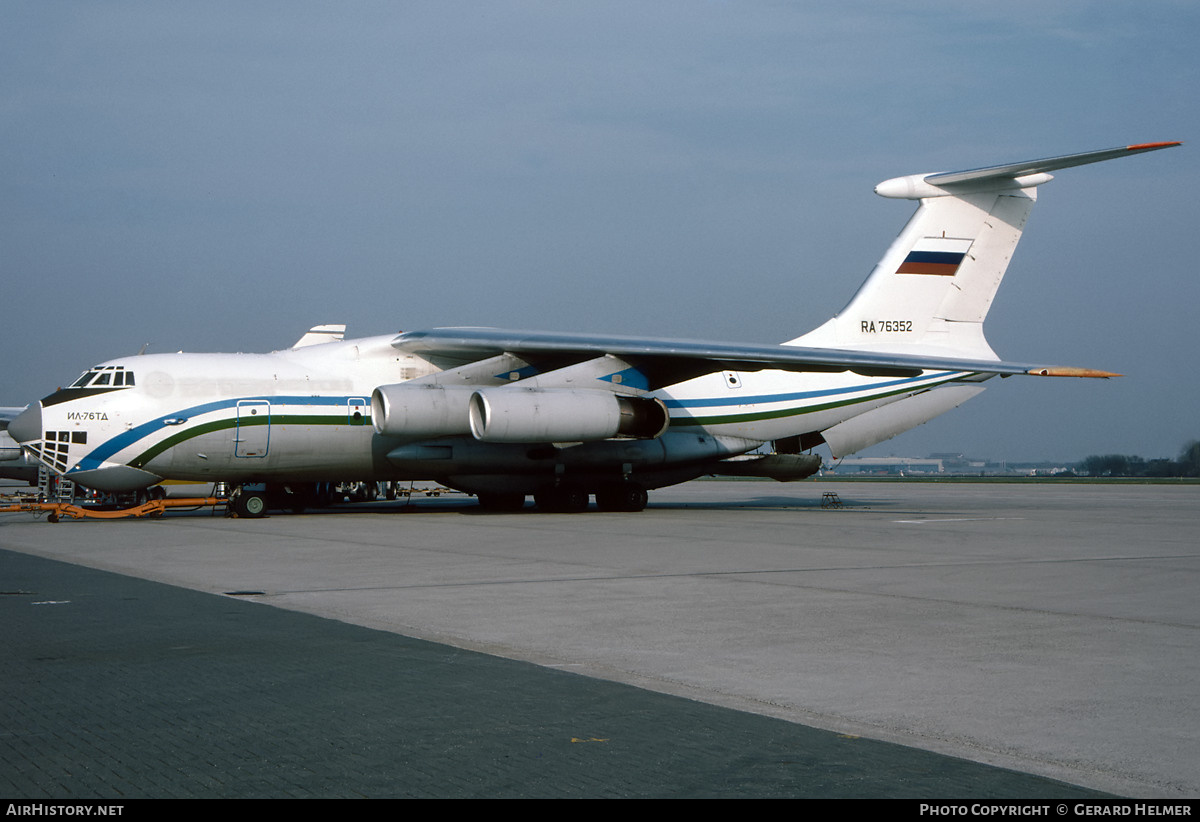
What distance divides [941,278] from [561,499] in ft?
27.1

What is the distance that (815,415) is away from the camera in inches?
888

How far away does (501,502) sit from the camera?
2181cm

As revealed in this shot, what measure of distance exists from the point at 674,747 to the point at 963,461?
17690cm

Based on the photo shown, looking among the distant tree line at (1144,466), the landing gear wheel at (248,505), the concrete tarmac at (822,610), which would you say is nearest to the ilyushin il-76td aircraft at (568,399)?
the landing gear wheel at (248,505)

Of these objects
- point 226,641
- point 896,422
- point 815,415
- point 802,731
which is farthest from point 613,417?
point 802,731

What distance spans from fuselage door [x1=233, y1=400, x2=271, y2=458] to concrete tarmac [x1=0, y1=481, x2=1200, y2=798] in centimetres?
176

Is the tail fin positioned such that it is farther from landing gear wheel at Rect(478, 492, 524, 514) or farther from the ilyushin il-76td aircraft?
landing gear wheel at Rect(478, 492, 524, 514)

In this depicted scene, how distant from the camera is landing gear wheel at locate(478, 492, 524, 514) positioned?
70.9ft

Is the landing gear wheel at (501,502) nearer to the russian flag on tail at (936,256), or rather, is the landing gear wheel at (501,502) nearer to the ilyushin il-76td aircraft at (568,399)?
the ilyushin il-76td aircraft at (568,399)

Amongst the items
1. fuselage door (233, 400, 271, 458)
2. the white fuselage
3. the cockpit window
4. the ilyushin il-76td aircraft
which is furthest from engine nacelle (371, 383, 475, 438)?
the cockpit window

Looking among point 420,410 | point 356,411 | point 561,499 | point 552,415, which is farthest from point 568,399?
point 356,411

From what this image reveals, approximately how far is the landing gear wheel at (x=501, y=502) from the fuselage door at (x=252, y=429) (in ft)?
14.0

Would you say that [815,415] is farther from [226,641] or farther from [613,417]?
[226,641]
